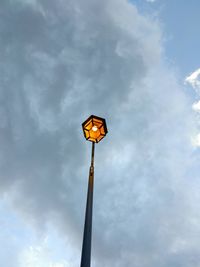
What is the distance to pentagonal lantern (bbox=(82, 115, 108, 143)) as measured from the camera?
8.77 m

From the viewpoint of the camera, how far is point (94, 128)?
28.8 feet

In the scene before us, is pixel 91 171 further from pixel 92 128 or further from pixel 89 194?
pixel 92 128

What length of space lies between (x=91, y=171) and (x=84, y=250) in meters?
2.42

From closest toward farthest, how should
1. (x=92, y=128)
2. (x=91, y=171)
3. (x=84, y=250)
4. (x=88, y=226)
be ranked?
1. (x=84, y=250)
2. (x=88, y=226)
3. (x=91, y=171)
4. (x=92, y=128)

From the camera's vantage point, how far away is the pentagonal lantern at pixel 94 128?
877 centimetres

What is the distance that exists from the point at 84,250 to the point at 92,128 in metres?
3.85

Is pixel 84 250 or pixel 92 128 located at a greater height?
pixel 92 128

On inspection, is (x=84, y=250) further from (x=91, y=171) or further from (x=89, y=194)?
(x=91, y=171)

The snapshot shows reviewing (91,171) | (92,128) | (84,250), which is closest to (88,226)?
(84,250)

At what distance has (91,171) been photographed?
25.8 ft

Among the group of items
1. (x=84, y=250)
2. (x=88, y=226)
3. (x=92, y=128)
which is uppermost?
(x=92, y=128)

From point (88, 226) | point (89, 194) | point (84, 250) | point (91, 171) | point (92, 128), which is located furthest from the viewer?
point (92, 128)

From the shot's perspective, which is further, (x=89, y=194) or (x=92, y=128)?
(x=92, y=128)

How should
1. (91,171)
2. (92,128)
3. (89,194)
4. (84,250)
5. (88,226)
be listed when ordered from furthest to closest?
(92,128), (91,171), (89,194), (88,226), (84,250)
